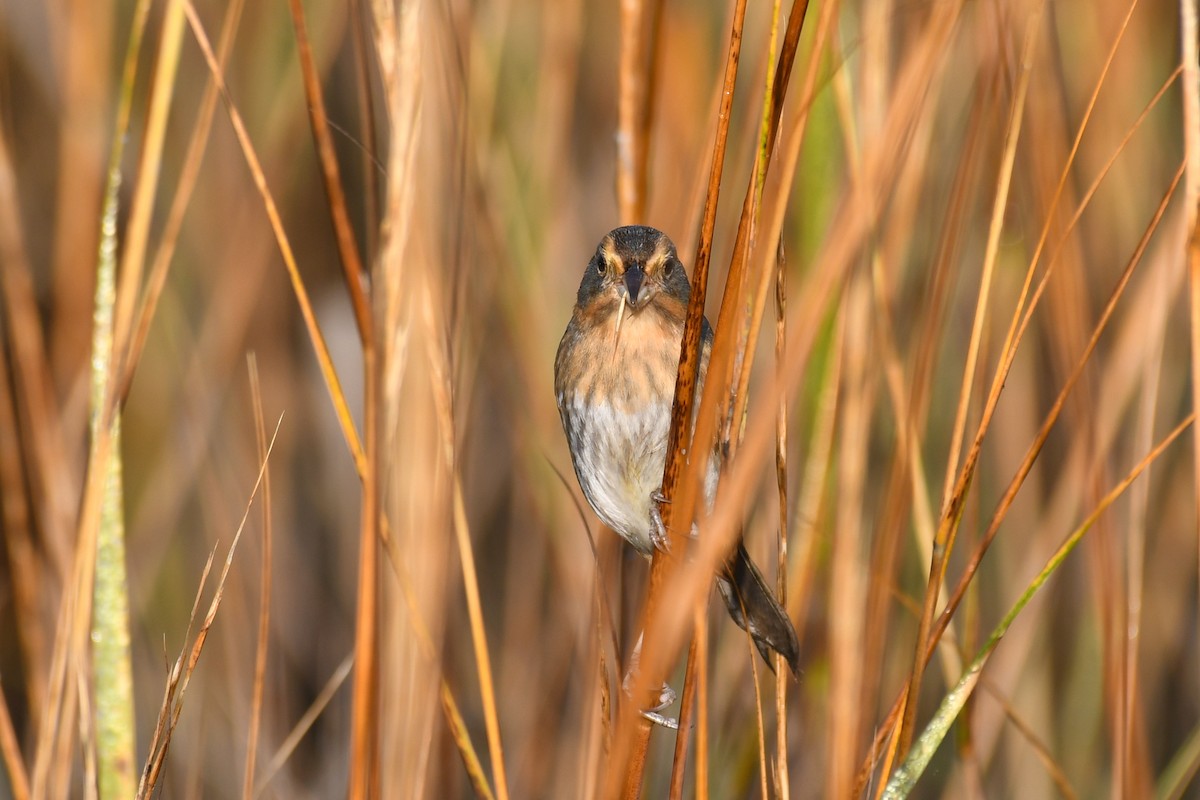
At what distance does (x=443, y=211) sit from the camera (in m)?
1.57

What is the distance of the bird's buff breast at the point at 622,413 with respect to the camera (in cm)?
205

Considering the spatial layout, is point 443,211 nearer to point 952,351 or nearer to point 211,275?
point 211,275

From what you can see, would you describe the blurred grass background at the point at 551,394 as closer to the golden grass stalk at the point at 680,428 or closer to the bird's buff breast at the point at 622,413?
the bird's buff breast at the point at 622,413

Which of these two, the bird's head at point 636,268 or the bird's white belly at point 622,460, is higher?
the bird's head at point 636,268

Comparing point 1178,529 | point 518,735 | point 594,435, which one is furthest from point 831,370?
point 1178,529

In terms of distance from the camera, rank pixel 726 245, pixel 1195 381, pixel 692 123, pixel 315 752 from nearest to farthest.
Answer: pixel 1195 381 → pixel 726 245 → pixel 692 123 → pixel 315 752

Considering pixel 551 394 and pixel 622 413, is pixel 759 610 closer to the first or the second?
pixel 622 413

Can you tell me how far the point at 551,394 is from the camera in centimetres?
241

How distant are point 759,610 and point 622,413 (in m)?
0.42

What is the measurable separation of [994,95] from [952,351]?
1.10m

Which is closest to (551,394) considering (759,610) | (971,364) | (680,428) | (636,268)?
(636,268)

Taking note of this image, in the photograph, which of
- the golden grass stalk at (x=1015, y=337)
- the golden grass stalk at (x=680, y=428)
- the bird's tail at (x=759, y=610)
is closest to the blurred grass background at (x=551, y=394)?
the bird's tail at (x=759, y=610)

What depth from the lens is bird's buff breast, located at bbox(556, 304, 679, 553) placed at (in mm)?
2049

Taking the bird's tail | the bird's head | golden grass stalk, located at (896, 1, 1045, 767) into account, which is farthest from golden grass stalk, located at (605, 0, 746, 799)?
the bird's head
